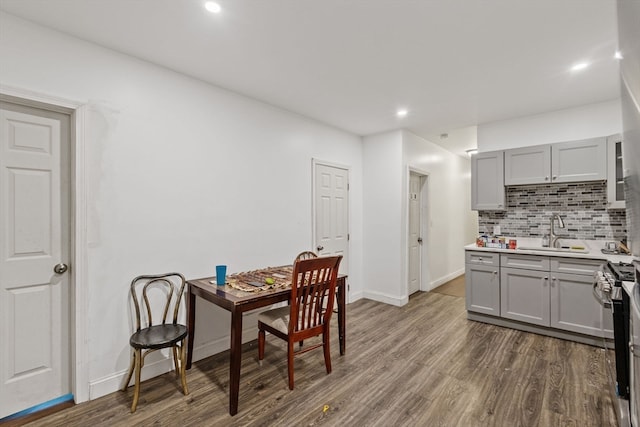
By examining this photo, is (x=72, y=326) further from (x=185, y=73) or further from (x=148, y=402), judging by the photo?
(x=185, y=73)

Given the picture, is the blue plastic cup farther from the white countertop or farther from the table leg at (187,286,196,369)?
the white countertop

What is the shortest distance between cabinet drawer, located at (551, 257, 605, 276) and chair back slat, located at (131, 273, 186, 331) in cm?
377

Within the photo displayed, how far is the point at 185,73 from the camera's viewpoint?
2.69m

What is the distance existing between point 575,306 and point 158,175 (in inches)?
167

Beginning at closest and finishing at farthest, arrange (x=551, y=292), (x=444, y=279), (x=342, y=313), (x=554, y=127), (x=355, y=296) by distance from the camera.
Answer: (x=342, y=313) → (x=551, y=292) → (x=554, y=127) → (x=355, y=296) → (x=444, y=279)

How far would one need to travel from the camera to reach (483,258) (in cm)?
370

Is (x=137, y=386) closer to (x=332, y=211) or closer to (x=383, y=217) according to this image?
(x=332, y=211)

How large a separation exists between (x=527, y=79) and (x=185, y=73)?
10.4 feet

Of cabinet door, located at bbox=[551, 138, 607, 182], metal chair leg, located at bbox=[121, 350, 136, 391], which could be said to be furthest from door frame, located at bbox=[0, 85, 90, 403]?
cabinet door, located at bbox=[551, 138, 607, 182]

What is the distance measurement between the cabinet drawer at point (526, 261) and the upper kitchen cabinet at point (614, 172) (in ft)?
2.86

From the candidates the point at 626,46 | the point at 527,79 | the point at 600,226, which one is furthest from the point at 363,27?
the point at 600,226

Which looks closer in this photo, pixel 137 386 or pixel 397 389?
pixel 137 386

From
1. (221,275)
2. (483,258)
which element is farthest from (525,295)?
(221,275)

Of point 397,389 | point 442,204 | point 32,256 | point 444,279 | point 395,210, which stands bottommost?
point 397,389
